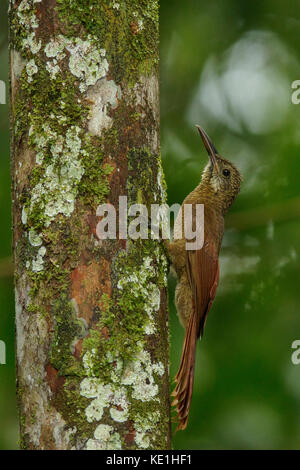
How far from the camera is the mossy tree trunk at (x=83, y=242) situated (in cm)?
246

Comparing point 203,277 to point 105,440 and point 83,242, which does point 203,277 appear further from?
point 105,440

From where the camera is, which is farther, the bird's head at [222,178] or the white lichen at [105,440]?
the bird's head at [222,178]

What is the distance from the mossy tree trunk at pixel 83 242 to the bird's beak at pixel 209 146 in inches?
67.4

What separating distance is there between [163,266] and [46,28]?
1062mm

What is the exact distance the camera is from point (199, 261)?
411 centimetres

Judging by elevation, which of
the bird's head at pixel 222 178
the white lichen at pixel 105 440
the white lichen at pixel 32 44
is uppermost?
the white lichen at pixel 32 44

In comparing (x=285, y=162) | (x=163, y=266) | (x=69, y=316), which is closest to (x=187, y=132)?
(x=285, y=162)

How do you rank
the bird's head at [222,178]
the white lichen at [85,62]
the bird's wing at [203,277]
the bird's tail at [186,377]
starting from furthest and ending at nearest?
Answer: 1. the bird's head at [222,178]
2. the bird's wing at [203,277]
3. the bird's tail at [186,377]
4. the white lichen at [85,62]

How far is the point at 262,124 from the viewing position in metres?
4.73

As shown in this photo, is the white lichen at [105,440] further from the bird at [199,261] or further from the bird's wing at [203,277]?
the bird's wing at [203,277]

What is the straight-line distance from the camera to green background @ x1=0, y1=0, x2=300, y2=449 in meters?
4.24

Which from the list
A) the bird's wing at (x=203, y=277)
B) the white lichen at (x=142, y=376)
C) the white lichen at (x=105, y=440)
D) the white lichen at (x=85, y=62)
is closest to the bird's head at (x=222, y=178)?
the bird's wing at (x=203, y=277)

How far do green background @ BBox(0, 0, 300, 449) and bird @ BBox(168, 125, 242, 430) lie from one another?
4.2 inches

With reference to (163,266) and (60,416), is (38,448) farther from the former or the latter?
(163,266)
